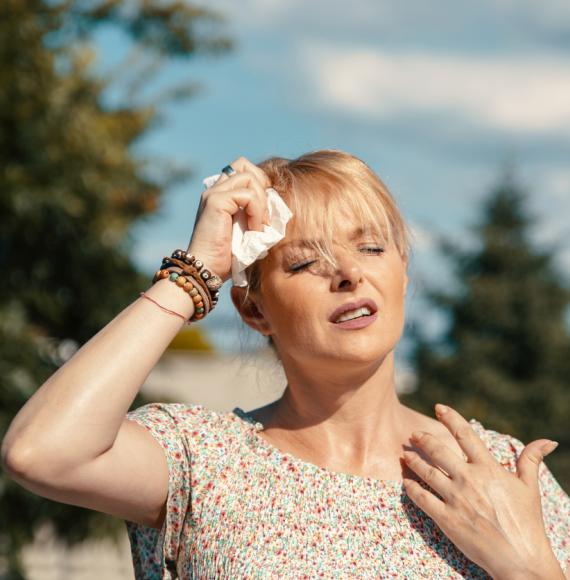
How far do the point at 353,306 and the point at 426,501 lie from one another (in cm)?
46

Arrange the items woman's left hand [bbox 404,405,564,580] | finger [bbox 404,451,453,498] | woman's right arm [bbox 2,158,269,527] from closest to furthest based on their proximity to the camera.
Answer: woman's right arm [bbox 2,158,269,527], woman's left hand [bbox 404,405,564,580], finger [bbox 404,451,453,498]

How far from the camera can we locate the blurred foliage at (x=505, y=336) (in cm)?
1034

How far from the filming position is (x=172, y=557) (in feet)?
7.41

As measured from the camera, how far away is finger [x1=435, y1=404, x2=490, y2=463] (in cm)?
222

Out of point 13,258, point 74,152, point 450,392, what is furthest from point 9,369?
point 450,392

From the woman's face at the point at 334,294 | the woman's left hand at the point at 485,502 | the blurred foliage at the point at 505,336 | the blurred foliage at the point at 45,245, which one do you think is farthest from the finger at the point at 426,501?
the blurred foliage at the point at 505,336

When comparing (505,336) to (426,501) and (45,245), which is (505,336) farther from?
(426,501)

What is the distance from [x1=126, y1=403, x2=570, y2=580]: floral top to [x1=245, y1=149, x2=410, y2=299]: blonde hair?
0.42m

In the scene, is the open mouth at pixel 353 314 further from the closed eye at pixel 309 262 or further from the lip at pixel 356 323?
the closed eye at pixel 309 262

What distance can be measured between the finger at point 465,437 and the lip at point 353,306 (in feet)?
0.92

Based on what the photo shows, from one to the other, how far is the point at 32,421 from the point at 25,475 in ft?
0.35

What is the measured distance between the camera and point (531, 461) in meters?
2.26

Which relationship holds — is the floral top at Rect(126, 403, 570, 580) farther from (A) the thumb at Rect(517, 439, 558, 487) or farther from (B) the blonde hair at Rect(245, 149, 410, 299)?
(B) the blonde hair at Rect(245, 149, 410, 299)

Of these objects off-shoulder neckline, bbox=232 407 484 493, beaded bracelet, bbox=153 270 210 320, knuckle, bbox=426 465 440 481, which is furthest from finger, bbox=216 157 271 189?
knuckle, bbox=426 465 440 481
